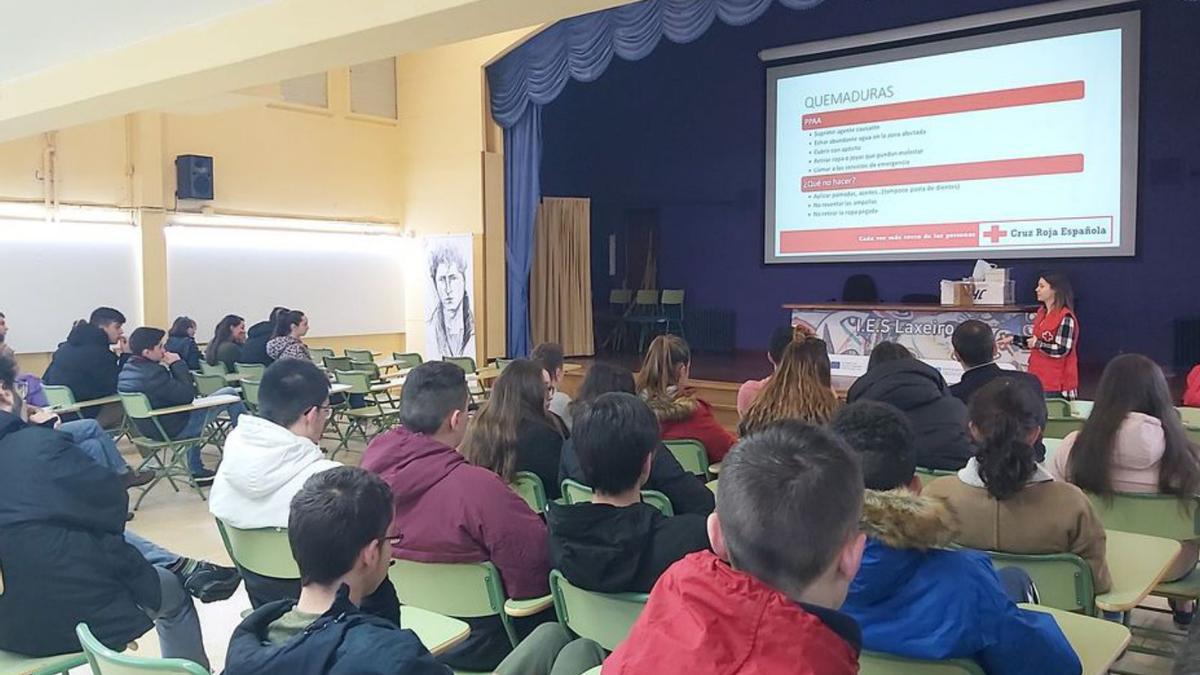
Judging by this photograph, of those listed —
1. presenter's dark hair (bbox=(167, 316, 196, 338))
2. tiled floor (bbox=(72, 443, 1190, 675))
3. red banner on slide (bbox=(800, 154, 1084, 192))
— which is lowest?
tiled floor (bbox=(72, 443, 1190, 675))

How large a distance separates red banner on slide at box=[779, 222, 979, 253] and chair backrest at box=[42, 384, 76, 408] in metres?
6.34

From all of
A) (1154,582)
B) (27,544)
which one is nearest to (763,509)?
(1154,582)

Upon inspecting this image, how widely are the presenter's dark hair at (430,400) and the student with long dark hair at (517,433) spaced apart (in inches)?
18.1

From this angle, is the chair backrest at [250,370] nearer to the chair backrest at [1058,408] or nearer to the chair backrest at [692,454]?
the chair backrest at [692,454]

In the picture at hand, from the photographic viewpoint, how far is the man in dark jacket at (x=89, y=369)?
6098 millimetres

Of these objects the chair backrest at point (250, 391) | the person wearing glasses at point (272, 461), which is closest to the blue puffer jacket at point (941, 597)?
the person wearing glasses at point (272, 461)

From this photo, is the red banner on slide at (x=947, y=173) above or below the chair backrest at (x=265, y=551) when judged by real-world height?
above

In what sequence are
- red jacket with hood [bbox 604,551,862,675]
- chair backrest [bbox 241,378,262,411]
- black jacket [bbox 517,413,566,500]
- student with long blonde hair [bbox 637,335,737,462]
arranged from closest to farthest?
red jacket with hood [bbox 604,551,862,675], black jacket [bbox 517,413,566,500], student with long blonde hair [bbox 637,335,737,462], chair backrest [bbox 241,378,262,411]

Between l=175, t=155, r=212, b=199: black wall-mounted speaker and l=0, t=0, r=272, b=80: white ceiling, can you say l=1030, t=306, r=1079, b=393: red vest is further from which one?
l=175, t=155, r=212, b=199: black wall-mounted speaker

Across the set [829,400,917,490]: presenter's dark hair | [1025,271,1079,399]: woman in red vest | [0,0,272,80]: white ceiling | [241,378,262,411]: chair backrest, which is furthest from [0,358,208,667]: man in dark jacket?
[1025,271,1079,399]: woman in red vest

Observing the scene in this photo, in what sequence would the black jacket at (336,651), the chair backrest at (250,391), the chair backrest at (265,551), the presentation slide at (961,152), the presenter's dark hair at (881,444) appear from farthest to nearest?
the presentation slide at (961,152) < the chair backrest at (250,391) < the chair backrest at (265,551) < the presenter's dark hair at (881,444) < the black jacket at (336,651)

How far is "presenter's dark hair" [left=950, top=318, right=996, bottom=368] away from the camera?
13.4 feet

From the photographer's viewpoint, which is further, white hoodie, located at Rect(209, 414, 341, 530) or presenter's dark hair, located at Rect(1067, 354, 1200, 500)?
presenter's dark hair, located at Rect(1067, 354, 1200, 500)

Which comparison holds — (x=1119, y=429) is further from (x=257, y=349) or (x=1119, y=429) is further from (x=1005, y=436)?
(x=257, y=349)
